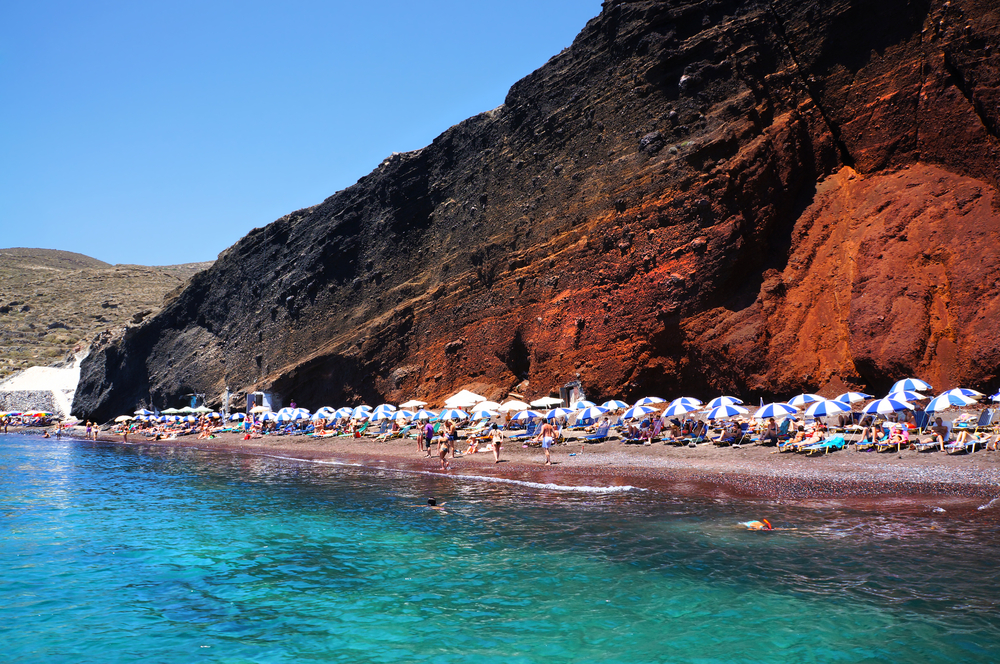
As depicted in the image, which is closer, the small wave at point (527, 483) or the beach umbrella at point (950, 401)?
the beach umbrella at point (950, 401)

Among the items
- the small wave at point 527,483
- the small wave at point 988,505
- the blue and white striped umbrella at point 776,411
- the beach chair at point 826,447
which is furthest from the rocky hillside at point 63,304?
the small wave at point 988,505

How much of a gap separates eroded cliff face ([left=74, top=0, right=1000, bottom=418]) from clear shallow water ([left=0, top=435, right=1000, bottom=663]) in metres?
12.3

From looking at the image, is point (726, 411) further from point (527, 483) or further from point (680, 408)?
point (527, 483)

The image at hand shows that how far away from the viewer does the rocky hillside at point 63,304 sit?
8244cm

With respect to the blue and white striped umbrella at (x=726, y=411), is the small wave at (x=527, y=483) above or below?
below

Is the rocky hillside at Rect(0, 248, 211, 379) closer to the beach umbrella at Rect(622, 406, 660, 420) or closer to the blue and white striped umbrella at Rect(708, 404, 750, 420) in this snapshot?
the beach umbrella at Rect(622, 406, 660, 420)

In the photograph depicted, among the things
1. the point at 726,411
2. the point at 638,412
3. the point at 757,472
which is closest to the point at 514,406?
the point at 638,412

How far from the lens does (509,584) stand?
9375mm

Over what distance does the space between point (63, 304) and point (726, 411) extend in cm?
10461

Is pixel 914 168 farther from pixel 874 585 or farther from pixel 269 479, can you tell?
pixel 269 479

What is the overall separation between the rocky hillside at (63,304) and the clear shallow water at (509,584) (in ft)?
225

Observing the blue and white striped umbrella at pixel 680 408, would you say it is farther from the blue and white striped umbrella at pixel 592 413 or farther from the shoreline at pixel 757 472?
the blue and white striped umbrella at pixel 592 413

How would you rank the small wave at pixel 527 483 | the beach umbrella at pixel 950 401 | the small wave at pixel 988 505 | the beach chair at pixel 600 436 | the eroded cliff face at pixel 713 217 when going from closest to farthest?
the small wave at pixel 988 505 < the beach umbrella at pixel 950 401 < the small wave at pixel 527 483 < the eroded cliff face at pixel 713 217 < the beach chair at pixel 600 436

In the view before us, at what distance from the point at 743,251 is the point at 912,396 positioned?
33.7 feet
